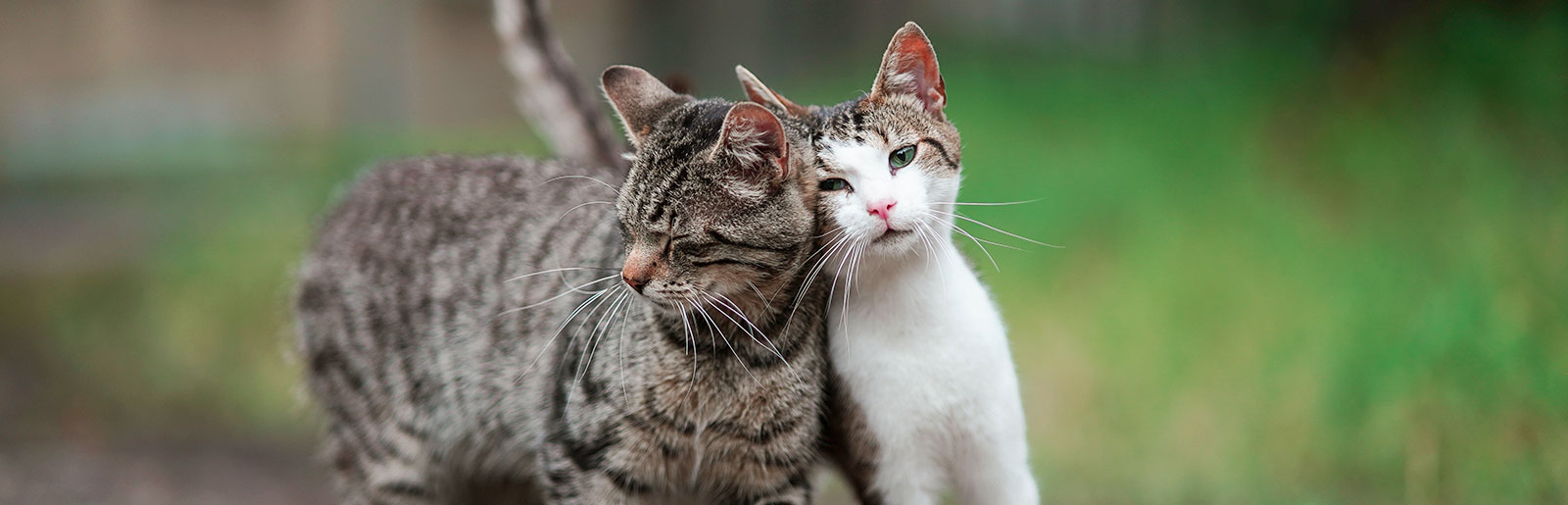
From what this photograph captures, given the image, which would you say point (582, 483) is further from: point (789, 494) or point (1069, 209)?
point (1069, 209)

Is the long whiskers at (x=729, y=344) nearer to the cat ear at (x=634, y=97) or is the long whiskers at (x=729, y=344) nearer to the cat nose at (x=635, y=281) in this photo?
the cat nose at (x=635, y=281)

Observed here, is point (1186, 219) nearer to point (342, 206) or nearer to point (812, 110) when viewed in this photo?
point (812, 110)

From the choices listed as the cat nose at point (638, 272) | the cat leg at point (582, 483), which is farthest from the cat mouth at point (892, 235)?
the cat leg at point (582, 483)

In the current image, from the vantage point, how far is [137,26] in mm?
6438

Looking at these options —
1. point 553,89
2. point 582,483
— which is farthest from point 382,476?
point 553,89

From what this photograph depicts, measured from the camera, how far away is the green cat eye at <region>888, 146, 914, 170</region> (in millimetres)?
2211

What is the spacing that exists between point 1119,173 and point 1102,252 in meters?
0.32

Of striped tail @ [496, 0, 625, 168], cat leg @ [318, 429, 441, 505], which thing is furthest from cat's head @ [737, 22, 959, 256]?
cat leg @ [318, 429, 441, 505]

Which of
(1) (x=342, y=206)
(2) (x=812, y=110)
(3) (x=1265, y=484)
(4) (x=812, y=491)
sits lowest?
(3) (x=1265, y=484)

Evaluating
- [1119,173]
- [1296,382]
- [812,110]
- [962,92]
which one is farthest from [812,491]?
[962,92]

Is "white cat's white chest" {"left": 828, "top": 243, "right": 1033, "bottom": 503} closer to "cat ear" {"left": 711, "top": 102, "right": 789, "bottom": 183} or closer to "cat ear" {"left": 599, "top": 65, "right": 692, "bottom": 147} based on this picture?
"cat ear" {"left": 711, "top": 102, "right": 789, "bottom": 183}

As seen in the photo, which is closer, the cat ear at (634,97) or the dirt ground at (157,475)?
the cat ear at (634,97)

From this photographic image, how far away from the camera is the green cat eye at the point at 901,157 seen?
2211 millimetres

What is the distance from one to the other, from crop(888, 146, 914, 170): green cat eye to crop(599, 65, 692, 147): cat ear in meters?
0.51
